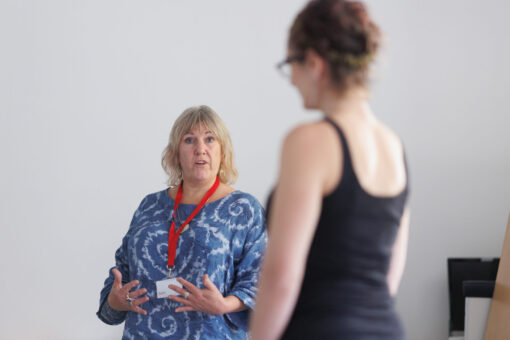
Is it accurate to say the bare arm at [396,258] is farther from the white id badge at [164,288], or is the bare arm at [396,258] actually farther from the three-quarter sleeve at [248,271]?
the white id badge at [164,288]

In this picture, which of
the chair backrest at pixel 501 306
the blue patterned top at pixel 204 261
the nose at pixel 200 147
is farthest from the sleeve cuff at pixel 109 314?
the chair backrest at pixel 501 306

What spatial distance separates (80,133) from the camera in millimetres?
3703

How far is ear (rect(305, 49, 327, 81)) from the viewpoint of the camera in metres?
1.17

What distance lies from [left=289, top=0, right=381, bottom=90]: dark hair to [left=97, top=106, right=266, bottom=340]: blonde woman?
41.2 inches

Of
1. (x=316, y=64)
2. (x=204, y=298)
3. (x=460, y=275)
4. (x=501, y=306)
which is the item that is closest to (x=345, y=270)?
(x=316, y=64)

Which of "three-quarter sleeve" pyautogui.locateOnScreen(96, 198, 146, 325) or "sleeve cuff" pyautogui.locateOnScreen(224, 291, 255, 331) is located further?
"three-quarter sleeve" pyautogui.locateOnScreen(96, 198, 146, 325)

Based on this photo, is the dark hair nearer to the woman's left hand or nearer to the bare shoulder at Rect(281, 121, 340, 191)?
the bare shoulder at Rect(281, 121, 340, 191)

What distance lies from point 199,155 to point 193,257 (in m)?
0.40

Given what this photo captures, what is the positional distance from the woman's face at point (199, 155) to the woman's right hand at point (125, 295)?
0.45m

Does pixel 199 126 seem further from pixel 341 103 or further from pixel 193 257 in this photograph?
pixel 341 103

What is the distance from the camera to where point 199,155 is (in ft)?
7.69

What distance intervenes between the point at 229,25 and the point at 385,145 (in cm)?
300

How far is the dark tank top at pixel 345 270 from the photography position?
112cm

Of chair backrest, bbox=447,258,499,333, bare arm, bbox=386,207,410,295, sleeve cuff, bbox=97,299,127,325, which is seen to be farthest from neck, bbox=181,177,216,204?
chair backrest, bbox=447,258,499,333
